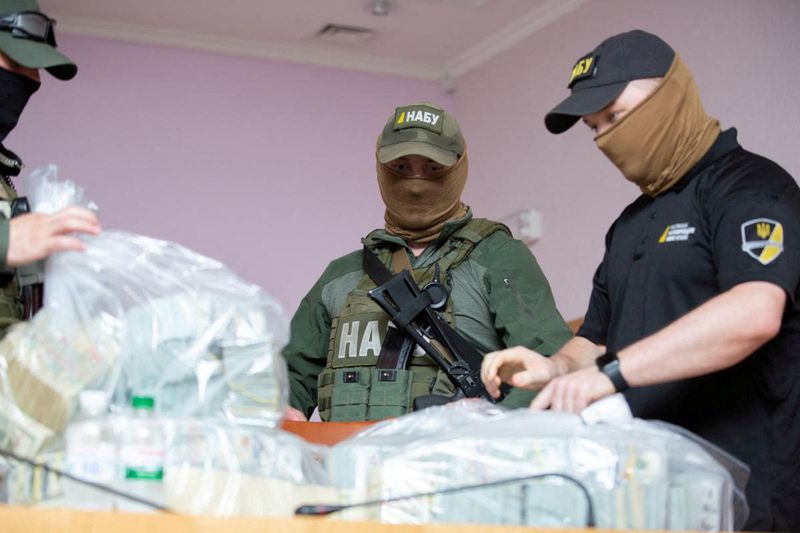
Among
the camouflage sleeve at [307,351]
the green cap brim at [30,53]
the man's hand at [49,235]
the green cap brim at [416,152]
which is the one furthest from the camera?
the camouflage sleeve at [307,351]

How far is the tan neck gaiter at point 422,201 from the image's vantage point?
2574 millimetres

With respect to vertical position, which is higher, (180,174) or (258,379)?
(180,174)

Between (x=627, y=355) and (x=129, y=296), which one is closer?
(x=129, y=296)

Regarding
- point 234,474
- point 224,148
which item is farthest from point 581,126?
point 234,474

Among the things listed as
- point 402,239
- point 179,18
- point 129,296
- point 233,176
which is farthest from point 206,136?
point 129,296

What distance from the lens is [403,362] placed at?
7.97ft

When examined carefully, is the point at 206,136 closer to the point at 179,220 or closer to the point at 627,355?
the point at 179,220

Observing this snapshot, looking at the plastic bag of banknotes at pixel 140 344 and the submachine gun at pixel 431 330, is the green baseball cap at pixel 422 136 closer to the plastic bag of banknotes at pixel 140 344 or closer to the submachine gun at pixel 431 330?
the submachine gun at pixel 431 330

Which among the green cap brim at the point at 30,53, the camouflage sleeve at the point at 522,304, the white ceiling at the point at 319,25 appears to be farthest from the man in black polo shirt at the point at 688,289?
the white ceiling at the point at 319,25

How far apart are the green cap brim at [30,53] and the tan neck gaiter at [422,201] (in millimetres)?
963

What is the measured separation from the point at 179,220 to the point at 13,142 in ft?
2.36

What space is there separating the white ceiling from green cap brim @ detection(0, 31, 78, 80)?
113 inches

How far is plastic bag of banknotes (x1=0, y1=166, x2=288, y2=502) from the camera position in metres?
1.32

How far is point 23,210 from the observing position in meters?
1.61
